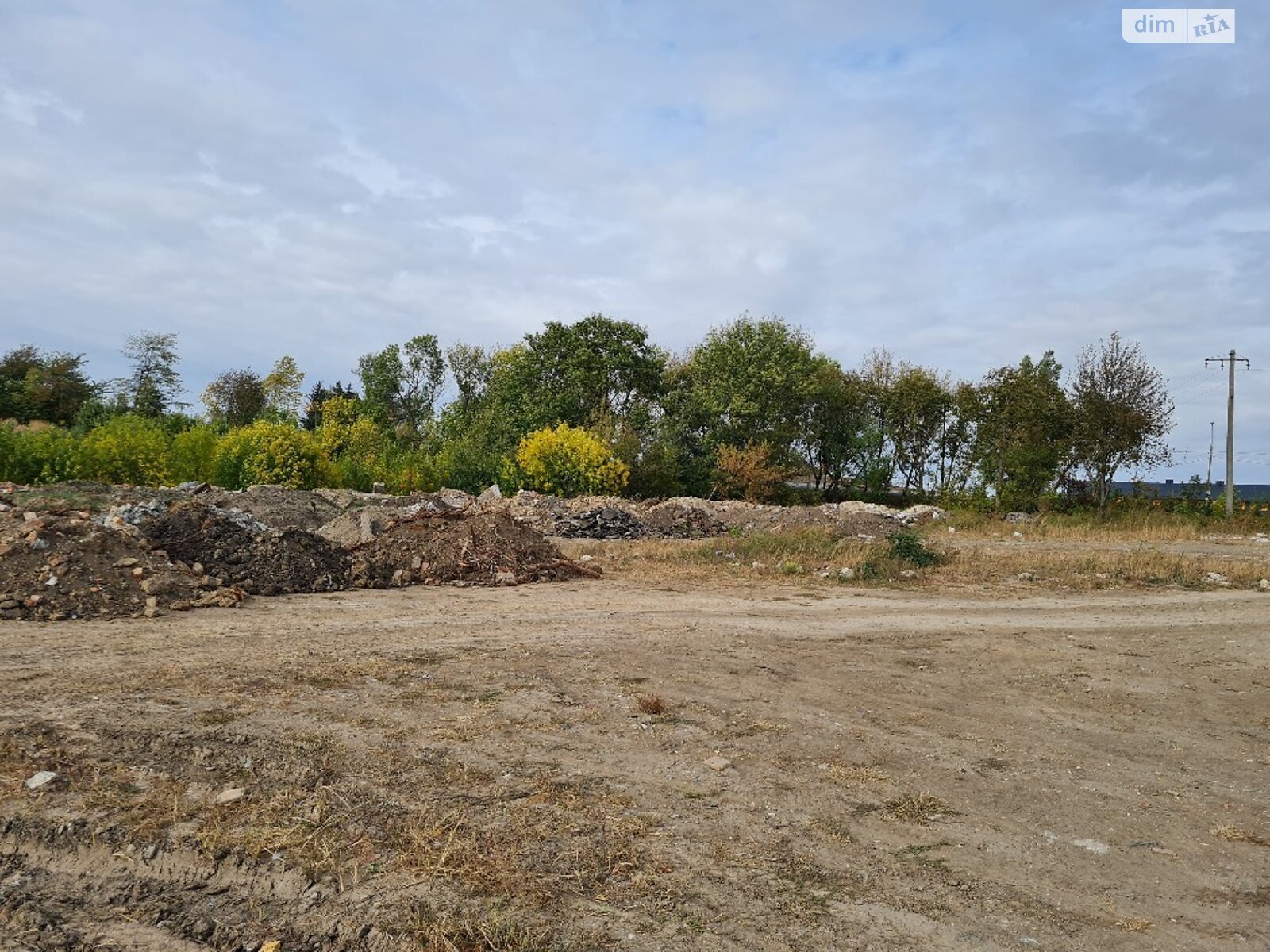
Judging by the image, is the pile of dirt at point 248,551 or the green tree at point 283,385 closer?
the pile of dirt at point 248,551

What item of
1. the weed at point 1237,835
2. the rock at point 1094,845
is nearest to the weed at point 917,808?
the rock at point 1094,845

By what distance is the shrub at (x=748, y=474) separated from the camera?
34.6 m

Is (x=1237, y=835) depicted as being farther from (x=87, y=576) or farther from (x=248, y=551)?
(x=248, y=551)

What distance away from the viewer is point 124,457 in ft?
79.4

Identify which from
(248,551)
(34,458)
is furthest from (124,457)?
(248,551)

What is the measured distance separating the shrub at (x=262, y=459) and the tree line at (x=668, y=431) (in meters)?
0.06

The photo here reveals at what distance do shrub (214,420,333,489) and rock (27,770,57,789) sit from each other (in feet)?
78.0

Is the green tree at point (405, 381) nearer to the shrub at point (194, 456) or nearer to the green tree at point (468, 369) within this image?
the green tree at point (468, 369)

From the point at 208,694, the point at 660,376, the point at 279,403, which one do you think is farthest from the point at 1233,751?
the point at 279,403

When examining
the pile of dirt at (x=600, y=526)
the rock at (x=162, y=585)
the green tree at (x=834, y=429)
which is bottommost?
the rock at (x=162, y=585)

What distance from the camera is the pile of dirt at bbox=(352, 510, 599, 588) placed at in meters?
12.7

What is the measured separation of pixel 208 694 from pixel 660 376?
116ft

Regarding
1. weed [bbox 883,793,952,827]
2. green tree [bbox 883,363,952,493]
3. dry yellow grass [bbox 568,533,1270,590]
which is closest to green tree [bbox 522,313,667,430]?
green tree [bbox 883,363,952,493]

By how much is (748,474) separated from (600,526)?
14034 millimetres
